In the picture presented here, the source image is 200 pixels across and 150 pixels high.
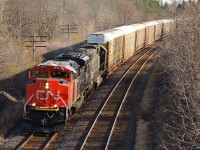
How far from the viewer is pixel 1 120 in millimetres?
18906

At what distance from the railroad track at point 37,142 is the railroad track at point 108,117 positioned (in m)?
1.59

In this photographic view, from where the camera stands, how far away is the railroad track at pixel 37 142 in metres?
14.2

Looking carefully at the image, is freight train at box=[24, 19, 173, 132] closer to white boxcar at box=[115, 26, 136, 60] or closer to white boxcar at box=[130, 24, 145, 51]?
white boxcar at box=[115, 26, 136, 60]

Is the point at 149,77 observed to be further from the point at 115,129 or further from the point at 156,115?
the point at 115,129

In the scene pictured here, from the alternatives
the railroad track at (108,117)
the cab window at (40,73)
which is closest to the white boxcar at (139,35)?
the railroad track at (108,117)

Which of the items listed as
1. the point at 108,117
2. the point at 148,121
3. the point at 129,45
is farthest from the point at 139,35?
the point at 148,121

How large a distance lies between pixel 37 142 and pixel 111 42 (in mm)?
13616

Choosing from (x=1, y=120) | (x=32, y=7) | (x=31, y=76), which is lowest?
(x=1, y=120)

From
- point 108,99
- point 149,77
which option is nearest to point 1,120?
point 108,99

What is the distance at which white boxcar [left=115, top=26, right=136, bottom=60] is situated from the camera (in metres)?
33.7

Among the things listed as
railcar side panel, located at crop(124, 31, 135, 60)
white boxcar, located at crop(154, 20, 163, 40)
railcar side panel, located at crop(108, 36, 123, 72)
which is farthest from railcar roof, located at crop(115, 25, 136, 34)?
white boxcar, located at crop(154, 20, 163, 40)

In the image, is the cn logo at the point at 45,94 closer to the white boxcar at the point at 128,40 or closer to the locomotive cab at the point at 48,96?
the locomotive cab at the point at 48,96

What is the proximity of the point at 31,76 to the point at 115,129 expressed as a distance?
463 cm

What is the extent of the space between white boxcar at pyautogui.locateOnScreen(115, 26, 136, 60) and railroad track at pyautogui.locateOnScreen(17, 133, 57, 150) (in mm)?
19280
